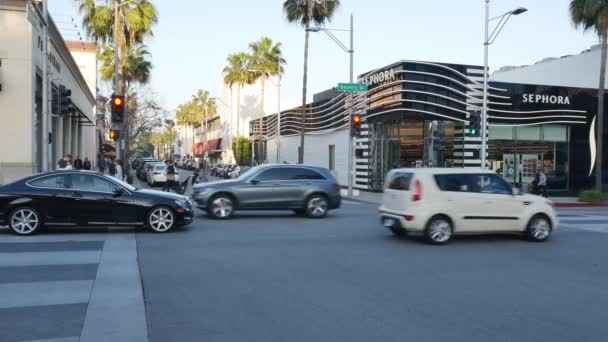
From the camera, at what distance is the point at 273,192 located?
16766 millimetres

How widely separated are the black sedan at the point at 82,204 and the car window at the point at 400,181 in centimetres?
488

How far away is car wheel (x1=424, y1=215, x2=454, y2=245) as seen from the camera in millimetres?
12109

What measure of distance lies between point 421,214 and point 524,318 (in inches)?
216

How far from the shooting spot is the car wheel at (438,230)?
12109 mm

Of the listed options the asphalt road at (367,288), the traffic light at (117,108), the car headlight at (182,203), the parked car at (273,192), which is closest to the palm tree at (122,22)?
the traffic light at (117,108)

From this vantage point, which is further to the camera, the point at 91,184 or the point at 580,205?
the point at 580,205

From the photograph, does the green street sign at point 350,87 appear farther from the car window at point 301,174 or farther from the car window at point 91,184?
the car window at point 91,184

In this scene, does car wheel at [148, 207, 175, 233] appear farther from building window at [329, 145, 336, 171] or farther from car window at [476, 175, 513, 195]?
building window at [329, 145, 336, 171]

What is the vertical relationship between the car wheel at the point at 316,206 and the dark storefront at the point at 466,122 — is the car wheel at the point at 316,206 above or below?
below

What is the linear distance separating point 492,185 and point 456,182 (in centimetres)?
98

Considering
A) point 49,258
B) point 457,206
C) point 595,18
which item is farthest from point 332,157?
point 49,258

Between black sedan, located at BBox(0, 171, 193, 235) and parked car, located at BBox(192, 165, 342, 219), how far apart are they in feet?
9.47

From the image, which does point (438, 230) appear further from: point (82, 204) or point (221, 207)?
point (82, 204)

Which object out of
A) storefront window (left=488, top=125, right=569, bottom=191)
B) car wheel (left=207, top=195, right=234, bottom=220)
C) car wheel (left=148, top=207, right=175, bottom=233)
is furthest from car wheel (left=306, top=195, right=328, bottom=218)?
storefront window (left=488, top=125, right=569, bottom=191)
